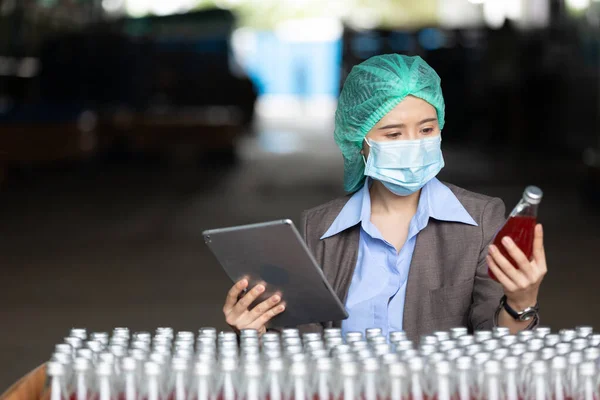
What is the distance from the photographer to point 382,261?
246 cm

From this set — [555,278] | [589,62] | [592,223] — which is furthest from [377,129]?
[589,62]

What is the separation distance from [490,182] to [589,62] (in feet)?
14.8

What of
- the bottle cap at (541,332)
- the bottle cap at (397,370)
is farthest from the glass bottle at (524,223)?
the bottle cap at (397,370)

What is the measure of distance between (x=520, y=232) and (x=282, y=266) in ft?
1.72

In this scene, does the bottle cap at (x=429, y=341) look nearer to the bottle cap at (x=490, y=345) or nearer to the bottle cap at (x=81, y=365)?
the bottle cap at (x=490, y=345)

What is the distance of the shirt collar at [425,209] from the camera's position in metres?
2.46

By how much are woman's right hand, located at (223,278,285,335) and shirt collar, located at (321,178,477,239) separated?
1.23 ft

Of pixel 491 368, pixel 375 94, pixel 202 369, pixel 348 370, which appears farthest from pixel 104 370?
pixel 375 94

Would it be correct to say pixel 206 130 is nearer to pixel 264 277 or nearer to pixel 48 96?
pixel 48 96

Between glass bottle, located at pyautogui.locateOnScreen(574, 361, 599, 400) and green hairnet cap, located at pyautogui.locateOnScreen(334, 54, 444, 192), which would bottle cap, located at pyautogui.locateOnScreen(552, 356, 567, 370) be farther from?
green hairnet cap, located at pyautogui.locateOnScreen(334, 54, 444, 192)

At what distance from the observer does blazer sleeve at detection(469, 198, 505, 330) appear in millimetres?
2363

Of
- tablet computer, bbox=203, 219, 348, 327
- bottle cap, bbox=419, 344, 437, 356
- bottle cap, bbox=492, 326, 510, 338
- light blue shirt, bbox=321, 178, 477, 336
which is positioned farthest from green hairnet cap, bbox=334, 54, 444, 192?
bottle cap, bbox=419, 344, 437, 356

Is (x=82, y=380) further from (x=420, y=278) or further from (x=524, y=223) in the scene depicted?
(x=420, y=278)

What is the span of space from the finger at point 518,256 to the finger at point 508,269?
0.01m
